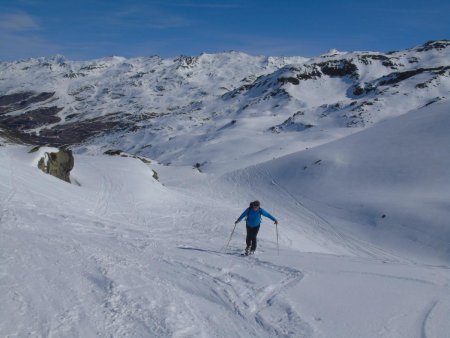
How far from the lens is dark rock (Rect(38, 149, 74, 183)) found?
26.4 m

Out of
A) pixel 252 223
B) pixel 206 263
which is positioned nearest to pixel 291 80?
pixel 252 223

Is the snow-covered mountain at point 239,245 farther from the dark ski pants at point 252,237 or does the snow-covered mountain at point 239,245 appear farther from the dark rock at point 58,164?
the dark rock at point 58,164

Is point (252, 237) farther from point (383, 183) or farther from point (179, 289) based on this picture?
point (383, 183)

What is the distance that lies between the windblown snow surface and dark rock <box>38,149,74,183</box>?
2.52 ft

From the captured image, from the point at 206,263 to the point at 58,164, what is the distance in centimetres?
1971

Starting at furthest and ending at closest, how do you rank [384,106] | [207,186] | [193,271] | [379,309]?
[384,106] < [207,186] < [193,271] < [379,309]

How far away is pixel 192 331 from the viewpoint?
22.9 ft

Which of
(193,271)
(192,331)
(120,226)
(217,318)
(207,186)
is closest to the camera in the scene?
(192,331)

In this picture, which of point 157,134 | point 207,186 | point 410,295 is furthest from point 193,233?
point 157,134

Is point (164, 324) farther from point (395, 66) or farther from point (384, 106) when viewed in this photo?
point (395, 66)

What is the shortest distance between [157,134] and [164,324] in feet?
457

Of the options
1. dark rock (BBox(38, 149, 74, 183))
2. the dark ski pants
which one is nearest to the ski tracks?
the dark ski pants

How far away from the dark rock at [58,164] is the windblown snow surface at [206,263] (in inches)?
30.2

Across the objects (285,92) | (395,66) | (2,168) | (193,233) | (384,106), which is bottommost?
(193,233)
